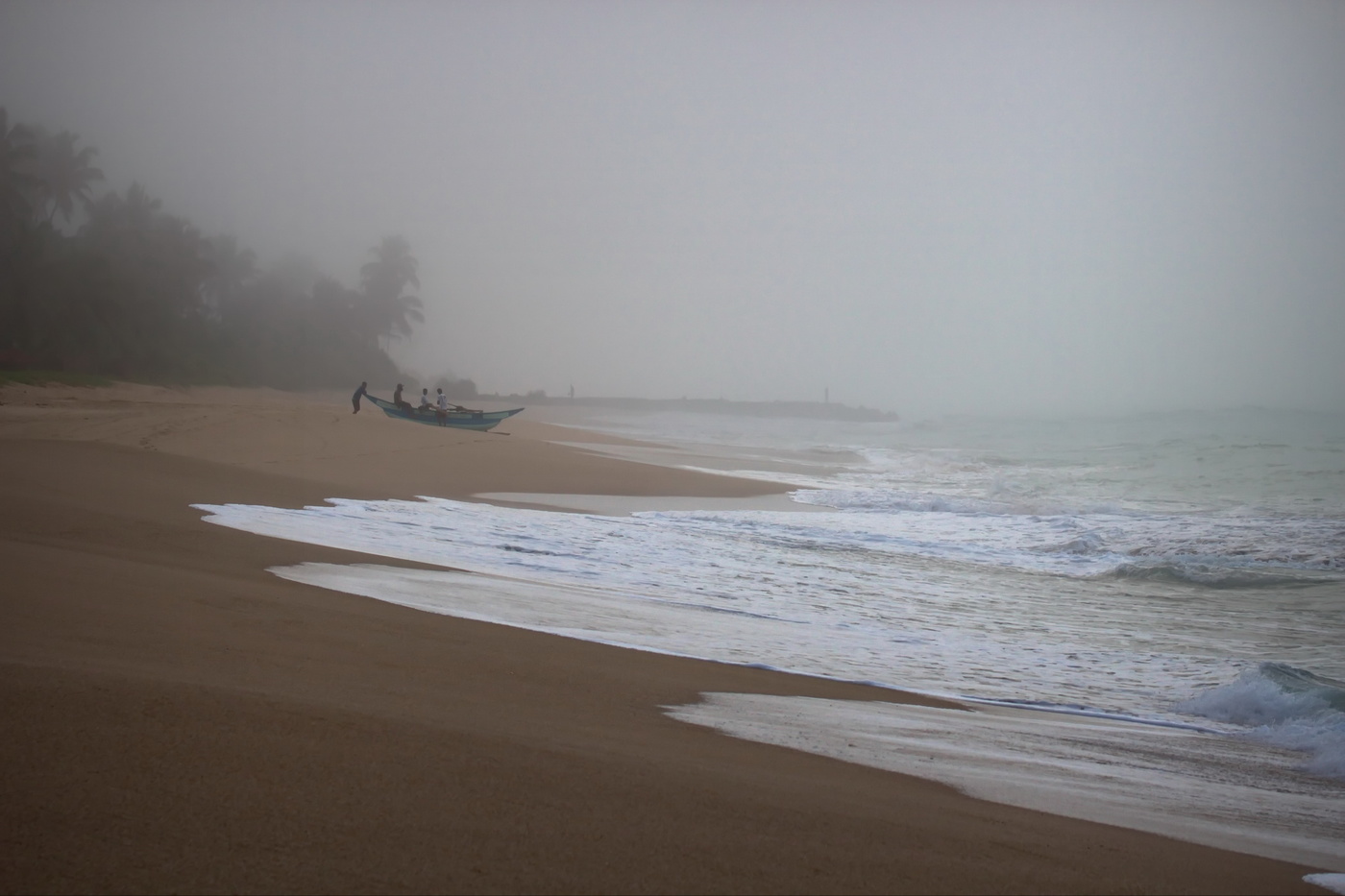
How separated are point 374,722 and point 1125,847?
91.5 inches

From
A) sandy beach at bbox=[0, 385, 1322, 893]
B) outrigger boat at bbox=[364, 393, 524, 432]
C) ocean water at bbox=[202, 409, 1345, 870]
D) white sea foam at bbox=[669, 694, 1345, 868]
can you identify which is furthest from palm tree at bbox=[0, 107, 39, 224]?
white sea foam at bbox=[669, 694, 1345, 868]

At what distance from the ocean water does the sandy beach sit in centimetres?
45

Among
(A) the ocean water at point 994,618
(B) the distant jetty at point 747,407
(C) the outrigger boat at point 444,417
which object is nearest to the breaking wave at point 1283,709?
(A) the ocean water at point 994,618

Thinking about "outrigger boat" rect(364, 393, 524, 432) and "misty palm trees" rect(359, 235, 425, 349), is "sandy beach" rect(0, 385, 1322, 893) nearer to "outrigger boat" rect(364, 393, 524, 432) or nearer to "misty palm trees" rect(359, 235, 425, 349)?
"outrigger boat" rect(364, 393, 524, 432)

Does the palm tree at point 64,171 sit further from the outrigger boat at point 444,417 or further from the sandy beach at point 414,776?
the sandy beach at point 414,776

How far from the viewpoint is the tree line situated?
36.2 m

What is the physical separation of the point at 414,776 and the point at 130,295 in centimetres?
4474

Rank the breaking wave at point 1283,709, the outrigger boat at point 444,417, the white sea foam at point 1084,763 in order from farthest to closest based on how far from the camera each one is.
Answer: the outrigger boat at point 444,417
the breaking wave at point 1283,709
the white sea foam at point 1084,763

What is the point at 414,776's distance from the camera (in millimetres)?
2371

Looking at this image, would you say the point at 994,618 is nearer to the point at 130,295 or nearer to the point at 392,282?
the point at 130,295

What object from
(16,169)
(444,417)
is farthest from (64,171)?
(444,417)

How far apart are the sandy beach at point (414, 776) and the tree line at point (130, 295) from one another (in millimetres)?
38375

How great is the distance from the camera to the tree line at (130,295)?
36.2m

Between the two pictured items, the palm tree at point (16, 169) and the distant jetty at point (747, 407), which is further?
the distant jetty at point (747, 407)
